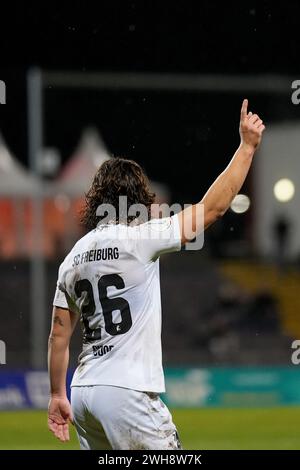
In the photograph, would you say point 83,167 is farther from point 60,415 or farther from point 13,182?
point 60,415

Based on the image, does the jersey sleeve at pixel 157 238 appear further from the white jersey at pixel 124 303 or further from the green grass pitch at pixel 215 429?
the green grass pitch at pixel 215 429

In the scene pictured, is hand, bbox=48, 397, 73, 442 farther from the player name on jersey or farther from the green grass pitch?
the green grass pitch

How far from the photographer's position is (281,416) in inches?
679

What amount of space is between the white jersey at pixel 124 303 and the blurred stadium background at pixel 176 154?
1624 centimetres

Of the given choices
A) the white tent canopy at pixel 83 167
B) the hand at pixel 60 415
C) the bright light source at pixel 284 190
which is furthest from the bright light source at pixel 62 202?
the hand at pixel 60 415

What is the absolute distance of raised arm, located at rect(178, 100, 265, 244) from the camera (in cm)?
556

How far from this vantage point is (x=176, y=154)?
3694cm

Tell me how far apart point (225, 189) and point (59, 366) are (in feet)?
3.96

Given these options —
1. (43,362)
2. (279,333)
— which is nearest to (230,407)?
(43,362)

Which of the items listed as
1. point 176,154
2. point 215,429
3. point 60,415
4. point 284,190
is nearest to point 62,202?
point 176,154

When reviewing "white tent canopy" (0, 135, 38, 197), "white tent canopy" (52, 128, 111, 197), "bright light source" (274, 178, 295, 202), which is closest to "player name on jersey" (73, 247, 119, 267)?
"bright light source" (274, 178, 295, 202)

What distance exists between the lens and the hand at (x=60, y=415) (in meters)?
5.84
